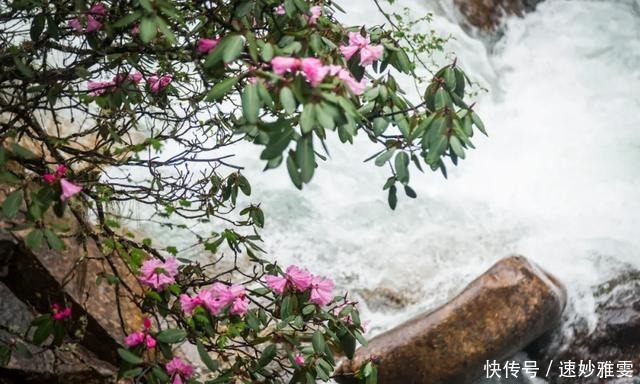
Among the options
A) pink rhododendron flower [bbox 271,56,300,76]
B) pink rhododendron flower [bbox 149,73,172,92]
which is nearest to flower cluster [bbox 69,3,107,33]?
pink rhododendron flower [bbox 149,73,172,92]

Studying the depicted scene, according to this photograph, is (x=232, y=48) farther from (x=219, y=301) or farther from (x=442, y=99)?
(x=219, y=301)

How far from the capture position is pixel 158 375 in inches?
63.6

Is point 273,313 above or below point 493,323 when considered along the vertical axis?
above

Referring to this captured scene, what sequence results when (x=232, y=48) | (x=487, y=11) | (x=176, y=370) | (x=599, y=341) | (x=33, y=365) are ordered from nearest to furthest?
1. (x=232, y=48)
2. (x=176, y=370)
3. (x=33, y=365)
4. (x=599, y=341)
5. (x=487, y=11)

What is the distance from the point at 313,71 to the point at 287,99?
0.07 meters

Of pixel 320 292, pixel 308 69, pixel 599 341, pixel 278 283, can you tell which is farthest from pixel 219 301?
pixel 599 341

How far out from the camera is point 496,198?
4.90 meters

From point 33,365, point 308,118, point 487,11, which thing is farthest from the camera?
point 487,11

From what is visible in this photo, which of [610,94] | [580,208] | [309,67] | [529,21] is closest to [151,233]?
[309,67]

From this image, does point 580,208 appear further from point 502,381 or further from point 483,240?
point 502,381

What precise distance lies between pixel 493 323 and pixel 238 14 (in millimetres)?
2305

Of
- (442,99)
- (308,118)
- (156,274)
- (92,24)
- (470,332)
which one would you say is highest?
(92,24)

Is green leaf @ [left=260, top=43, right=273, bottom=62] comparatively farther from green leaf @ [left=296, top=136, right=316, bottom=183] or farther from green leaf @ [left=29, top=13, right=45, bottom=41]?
green leaf @ [left=29, top=13, right=45, bottom=41]

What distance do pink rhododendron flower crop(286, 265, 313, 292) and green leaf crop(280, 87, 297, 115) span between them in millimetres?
764
